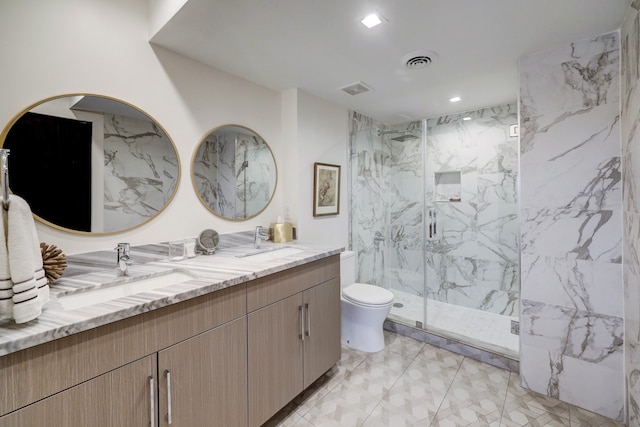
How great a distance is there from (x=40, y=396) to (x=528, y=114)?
9.09 ft

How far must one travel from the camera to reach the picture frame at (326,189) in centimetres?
260

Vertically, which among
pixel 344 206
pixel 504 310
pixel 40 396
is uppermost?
pixel 344 206

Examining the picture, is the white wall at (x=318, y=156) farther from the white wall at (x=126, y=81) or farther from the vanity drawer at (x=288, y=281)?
the vanity drawer at (x=288, y=281)

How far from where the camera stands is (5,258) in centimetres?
82

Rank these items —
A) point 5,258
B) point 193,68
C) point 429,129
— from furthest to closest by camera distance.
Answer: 1. point 429,129
2. point 193,68
3. point 5,258

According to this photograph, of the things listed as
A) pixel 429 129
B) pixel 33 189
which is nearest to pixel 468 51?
pixel 429 129

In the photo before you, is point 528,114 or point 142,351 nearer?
point 142,351

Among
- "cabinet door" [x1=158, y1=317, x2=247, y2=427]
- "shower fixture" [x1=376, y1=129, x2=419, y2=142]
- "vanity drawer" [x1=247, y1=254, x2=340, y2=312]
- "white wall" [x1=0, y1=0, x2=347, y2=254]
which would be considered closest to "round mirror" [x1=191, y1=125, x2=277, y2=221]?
"white wall" [x1=0, y1=0, x2=347, y2=254]

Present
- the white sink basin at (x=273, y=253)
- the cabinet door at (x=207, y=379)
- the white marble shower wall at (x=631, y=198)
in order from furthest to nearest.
Result: the white sink basin at (x=273, y=253), the white marble shower wall at (x=631, y=198), the cabinet door at (x=207, y=379)

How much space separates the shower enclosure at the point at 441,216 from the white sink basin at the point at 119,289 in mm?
1958

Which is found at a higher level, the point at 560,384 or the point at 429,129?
the point at 429,129

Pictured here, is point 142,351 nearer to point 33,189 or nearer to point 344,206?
point 33,189

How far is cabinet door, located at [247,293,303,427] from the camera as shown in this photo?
4.76 feet

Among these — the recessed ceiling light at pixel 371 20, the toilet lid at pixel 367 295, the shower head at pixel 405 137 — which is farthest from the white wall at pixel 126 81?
the shower head at pixel 405 137
